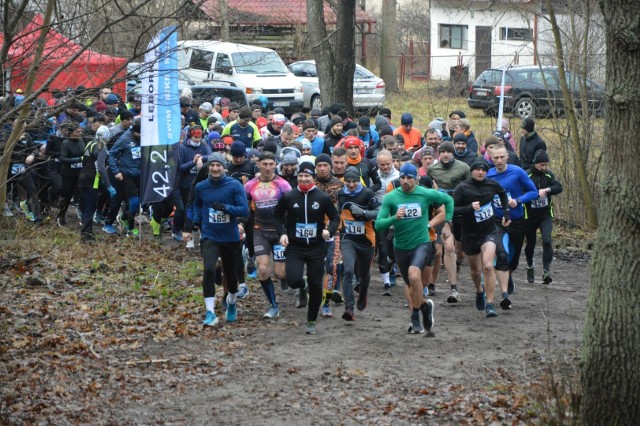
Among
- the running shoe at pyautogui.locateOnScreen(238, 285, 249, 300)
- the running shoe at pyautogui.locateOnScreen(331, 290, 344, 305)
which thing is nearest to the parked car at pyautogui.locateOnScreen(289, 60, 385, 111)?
the running shoe at pyautogui.locateOnScreen(238, 285, 249, 300)

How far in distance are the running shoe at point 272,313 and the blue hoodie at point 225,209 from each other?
3.94 ft

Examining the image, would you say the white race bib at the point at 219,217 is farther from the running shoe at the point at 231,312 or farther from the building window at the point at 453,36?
the building window at the point at 453,36

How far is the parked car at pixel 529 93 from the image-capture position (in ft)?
68.5

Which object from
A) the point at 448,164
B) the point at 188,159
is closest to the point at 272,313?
the point at 448,164

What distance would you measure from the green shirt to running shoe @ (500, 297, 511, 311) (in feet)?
6.49

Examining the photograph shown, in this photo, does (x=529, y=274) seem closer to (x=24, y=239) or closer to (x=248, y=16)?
(x=24, y=239)

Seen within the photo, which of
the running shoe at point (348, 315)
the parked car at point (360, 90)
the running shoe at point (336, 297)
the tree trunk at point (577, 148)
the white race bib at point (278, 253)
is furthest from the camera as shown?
the parked car at point (360, 90)

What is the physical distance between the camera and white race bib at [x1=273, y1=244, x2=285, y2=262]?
13.1 meters

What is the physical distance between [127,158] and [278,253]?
5.72m

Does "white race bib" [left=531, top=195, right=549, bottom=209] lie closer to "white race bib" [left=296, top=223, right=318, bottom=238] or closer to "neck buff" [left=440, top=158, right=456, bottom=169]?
"neck buff" [left=440, top=158, right=456, bottom=169]

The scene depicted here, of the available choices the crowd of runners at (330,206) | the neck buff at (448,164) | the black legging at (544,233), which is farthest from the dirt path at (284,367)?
the neck buff at (448,164)

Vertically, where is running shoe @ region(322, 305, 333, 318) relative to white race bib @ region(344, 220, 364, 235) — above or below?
below

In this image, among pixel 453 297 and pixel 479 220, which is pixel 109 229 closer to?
pixel 453 297

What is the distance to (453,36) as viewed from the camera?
4756cm
